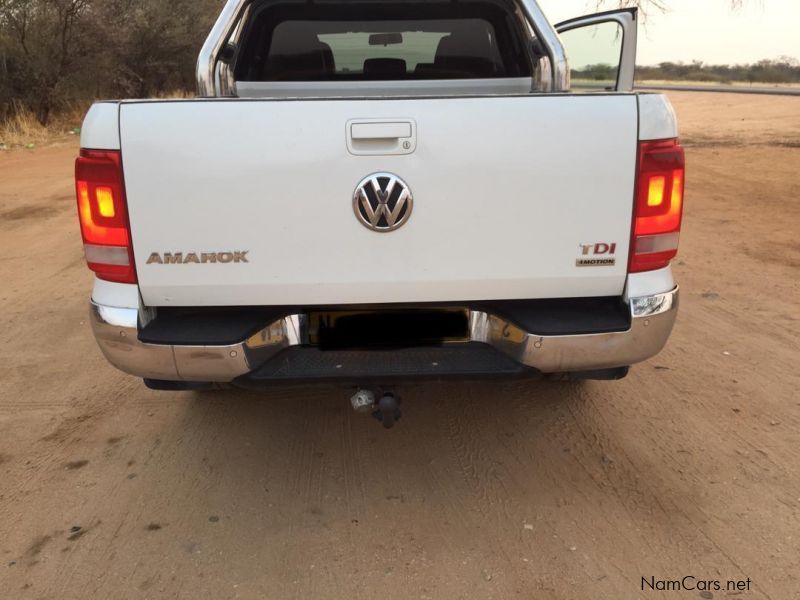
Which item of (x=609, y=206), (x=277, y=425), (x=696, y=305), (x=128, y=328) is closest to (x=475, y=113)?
(x=609, y=206)

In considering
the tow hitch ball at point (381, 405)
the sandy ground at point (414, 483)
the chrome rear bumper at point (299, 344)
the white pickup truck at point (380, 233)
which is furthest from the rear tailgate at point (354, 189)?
the sandy ground at point (414, 483)

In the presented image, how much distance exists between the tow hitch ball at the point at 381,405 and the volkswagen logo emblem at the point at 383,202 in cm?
66

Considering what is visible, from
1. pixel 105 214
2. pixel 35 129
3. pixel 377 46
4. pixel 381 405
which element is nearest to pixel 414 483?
pixel 381 405

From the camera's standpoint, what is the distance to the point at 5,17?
17.6 metres

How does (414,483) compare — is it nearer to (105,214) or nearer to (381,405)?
(381,405)

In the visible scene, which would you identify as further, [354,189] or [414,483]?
[414,483]

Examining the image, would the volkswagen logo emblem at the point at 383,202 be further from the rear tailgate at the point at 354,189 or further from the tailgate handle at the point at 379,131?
the tailgate handle at the point at 379,131

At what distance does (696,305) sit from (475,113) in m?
3.42

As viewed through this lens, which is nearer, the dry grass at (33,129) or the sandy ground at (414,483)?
the sandy ground at (414,483)

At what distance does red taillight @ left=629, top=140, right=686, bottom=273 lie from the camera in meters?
2.42

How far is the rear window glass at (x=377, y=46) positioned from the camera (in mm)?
4223

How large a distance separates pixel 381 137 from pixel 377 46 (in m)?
2.27

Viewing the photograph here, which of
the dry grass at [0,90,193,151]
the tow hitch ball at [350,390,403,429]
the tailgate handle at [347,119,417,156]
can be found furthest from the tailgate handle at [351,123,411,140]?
the dry grass at [0,90,193,151]

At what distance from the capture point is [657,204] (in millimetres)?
2461
